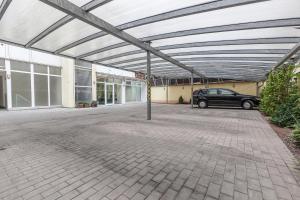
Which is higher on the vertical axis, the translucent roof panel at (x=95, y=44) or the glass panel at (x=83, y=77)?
the translucent roof panel at (x=95, y=44)

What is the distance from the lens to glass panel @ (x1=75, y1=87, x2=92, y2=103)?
14.8 metres

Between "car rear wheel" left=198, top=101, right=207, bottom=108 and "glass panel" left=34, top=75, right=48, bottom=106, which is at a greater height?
"glass panel" left=34, top=75, right=48, bottom=106

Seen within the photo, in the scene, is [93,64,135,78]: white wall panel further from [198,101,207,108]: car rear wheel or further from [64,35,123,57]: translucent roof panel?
[198,101,207,108]: car rear wheel

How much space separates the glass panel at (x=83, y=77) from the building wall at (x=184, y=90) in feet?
39.5

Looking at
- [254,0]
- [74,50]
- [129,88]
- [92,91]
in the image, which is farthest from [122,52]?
[129,88]

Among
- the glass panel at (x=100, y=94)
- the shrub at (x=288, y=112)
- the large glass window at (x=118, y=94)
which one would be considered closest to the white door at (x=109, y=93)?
the glass panel at (x=100, y=94)

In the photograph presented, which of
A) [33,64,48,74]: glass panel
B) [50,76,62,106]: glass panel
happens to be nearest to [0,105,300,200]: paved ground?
[33,64,48,74]: glass panel

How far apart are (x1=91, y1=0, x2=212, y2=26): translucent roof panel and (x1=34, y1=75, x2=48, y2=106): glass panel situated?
11.0 meters

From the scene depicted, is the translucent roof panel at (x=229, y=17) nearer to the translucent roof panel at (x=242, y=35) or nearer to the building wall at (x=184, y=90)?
the translucent roof panel at (x=242, y=35)

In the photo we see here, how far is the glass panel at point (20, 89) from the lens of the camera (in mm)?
11484

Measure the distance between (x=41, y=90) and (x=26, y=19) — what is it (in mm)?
9690

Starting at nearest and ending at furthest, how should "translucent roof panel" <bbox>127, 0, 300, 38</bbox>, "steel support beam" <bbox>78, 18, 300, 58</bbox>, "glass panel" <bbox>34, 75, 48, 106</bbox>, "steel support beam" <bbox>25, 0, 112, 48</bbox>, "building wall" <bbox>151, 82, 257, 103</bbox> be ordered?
"translucent roof panel" <bbox>127, 0, 300, 38</bbox>, "steel support beam" <bbox>25, 0, 112, 48</bbox>, "steel support beam" <bbox>78, 18, 300, 58</bbox>, "glass panel" <bbox>34, 75, 48, 106</bbox>, "building wall" <bbox>151, 82, 257, 103</bbox>

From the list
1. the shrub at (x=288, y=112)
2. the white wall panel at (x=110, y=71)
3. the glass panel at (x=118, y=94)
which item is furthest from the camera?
the glass panel at (x=118, y=94)

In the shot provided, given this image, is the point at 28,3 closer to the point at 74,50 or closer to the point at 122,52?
the point at 74,50
